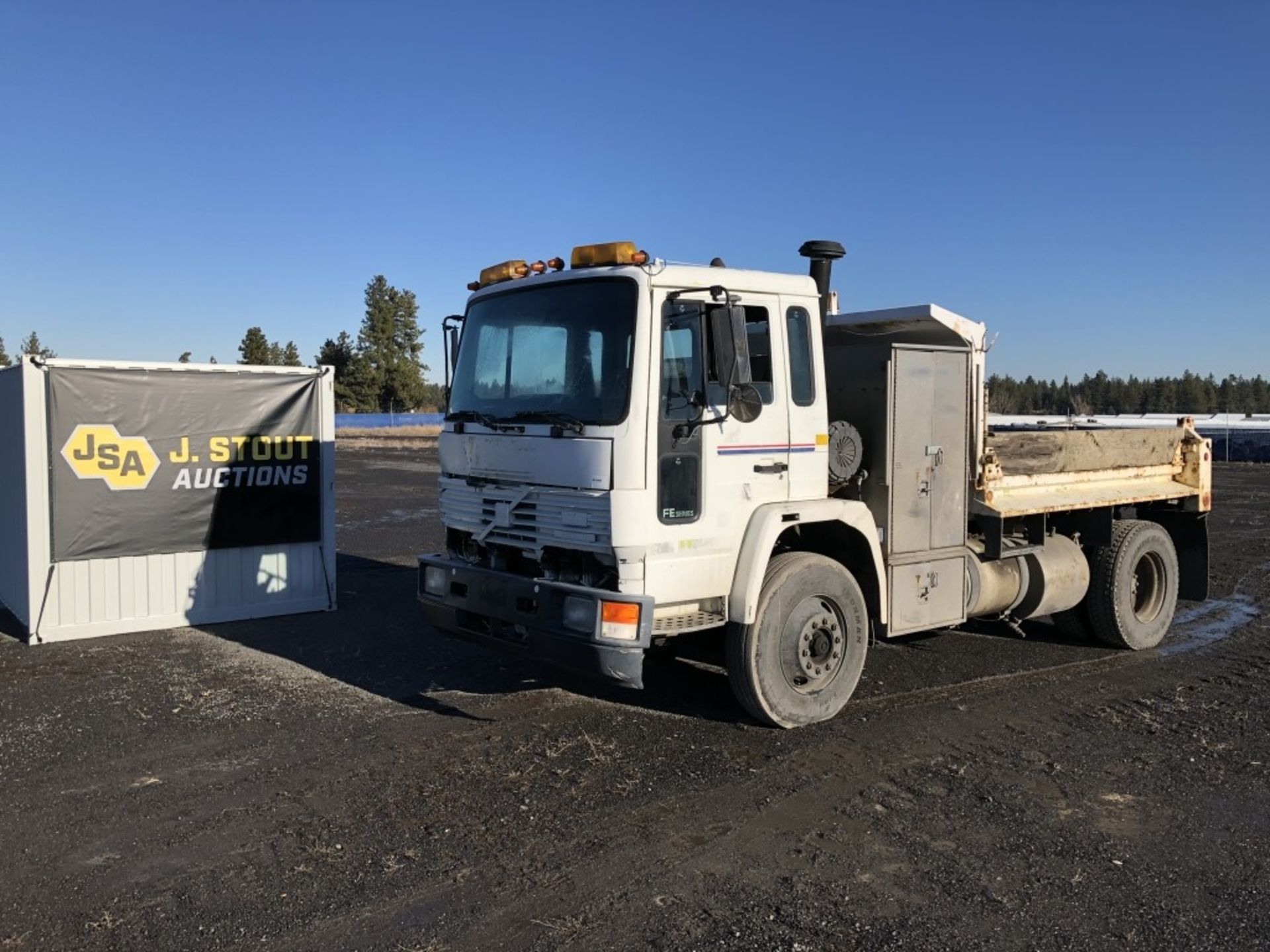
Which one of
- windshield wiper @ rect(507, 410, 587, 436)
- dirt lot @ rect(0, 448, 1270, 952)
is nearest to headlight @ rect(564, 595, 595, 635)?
dirt lot @ rect(0, 448, 1270, 952)

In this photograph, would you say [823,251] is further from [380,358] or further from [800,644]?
[380,358]

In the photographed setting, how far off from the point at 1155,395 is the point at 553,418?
317 feet

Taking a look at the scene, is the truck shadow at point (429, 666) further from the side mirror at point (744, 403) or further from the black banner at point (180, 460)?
the side mirror at point (744, 403)

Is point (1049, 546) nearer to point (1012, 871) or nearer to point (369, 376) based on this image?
point (1012, 871)

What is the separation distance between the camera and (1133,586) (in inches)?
352

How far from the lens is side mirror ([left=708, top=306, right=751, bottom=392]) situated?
5367mm

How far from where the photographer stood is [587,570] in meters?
5.59

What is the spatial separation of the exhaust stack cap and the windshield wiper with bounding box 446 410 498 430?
277cm

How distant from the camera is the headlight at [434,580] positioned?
639 cm

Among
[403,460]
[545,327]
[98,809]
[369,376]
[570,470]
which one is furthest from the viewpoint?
[369,376]

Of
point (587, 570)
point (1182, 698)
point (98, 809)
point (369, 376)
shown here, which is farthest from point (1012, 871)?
point (369, 376)

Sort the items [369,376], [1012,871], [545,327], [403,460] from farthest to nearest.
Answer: [369,376] → [403,460] → [545,327] → [1012,871]

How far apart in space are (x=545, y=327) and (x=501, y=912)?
3387 mm

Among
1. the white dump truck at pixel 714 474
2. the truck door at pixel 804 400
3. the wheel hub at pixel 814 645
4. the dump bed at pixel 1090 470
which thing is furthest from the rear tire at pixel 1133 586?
the truck door at pixel 804 400
